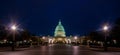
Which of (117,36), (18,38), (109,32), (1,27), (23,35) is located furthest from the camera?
(23,35)

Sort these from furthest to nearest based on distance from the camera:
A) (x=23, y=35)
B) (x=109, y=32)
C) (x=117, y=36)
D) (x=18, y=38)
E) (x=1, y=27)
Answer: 1. (x=23, y=35)
2. (x=18, y=38)
3. (x=1, y=27)
4. (x=109, y=32)
5. (x=117, y=36)

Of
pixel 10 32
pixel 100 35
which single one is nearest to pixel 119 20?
pixel 100 35

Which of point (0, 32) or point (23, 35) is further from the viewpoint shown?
point (23, 35)

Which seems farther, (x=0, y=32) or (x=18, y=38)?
(x=18, y=38)

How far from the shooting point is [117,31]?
2948 inches

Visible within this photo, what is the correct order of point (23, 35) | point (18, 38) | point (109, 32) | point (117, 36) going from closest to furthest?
point (117, 36), point (109, 32), point (18, 38), point (23, 35)

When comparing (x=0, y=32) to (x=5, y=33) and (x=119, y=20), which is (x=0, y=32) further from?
(x=119, y=20)

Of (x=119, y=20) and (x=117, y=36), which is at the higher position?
(x=119, y=20)

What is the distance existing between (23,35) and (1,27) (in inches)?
777

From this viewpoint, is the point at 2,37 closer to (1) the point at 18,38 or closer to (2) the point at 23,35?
(1) the point at 18,38

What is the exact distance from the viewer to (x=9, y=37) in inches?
3814

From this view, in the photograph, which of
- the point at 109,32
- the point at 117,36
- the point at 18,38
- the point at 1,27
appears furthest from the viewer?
the point at 18,38

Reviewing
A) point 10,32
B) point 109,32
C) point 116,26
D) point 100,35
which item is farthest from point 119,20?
point 10,32

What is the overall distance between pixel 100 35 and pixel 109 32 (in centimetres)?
2772
